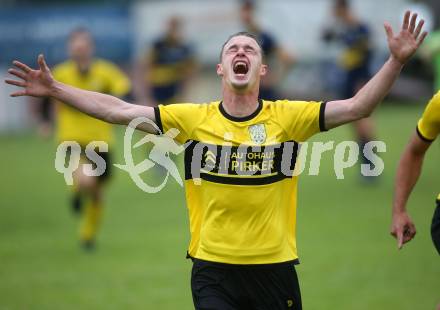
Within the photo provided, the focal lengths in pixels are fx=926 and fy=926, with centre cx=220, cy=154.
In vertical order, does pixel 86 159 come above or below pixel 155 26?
below

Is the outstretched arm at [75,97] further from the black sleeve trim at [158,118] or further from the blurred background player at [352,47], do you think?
the blurred background player at [352,47]

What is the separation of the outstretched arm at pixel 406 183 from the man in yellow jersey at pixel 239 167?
610 mm

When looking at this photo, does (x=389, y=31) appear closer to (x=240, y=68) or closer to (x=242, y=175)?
(x=240, y=68)

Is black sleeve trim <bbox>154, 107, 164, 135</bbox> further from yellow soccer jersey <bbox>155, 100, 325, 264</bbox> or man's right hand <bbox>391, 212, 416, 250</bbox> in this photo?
man's right hand <bbox>391, 212, 416, 250</bbox>

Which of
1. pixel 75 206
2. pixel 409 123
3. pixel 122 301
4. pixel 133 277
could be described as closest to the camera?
pixel 122 301

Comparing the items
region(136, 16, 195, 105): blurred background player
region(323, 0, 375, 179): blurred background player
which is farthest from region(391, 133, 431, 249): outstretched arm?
region(136, 16, 195, 105): blurred background player

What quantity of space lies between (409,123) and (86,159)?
13039 millimetres

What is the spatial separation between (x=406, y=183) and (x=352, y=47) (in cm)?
1044

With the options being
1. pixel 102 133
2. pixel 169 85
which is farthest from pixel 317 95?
pixel 102 133

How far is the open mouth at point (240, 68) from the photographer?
5531 millimetres

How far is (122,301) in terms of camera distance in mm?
8672

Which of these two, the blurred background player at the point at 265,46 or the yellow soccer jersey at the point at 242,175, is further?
the blurred background player at the point at 265,46

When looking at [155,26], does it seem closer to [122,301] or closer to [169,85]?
[169,85]

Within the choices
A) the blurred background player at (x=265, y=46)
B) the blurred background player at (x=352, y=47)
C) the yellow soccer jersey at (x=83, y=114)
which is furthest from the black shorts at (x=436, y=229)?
the blurred background player at (x=352, y=47)
